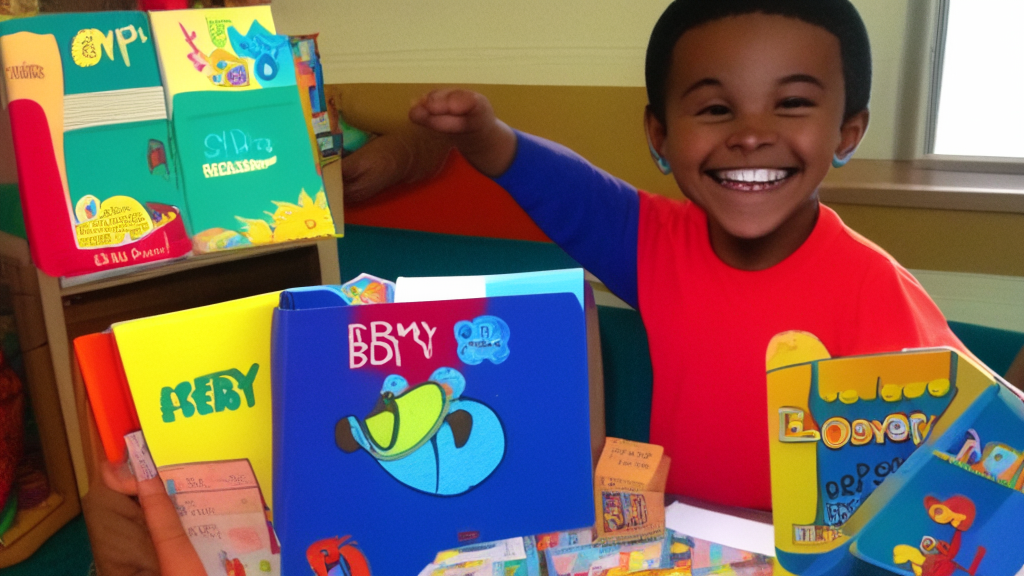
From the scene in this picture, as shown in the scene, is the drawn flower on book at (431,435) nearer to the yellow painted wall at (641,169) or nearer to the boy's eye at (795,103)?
the boy's eye at (795,103)

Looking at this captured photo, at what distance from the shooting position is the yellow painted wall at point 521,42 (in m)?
1.34

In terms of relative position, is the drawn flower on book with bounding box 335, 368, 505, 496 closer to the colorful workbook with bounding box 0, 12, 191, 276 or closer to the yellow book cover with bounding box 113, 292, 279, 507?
the yellow book cover with bounding box 113, 292, 279, 507

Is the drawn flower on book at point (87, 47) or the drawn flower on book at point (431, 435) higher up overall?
the drawn flower on book at point (87, 47)

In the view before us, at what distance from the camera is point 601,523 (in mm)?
668

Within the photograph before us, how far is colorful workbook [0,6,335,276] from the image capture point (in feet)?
2.93

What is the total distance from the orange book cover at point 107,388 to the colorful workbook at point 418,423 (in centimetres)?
13

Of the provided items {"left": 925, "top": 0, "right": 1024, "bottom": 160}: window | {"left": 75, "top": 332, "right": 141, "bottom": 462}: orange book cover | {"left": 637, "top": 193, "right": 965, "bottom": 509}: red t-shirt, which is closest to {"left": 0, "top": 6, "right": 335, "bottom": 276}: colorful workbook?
{"left": 75, "top": 332, "right": 141, "bottom": 462}: orange book cover

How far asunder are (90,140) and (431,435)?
59 cm

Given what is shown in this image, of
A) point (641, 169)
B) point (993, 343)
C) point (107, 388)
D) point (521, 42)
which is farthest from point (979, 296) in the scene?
point (107, 388)

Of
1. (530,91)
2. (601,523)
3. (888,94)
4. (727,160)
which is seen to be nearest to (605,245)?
(727,160)

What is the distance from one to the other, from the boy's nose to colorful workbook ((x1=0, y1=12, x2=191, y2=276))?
2.18 ft

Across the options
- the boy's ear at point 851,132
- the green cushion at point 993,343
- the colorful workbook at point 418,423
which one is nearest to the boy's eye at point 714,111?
the boy's ear at point 851,132

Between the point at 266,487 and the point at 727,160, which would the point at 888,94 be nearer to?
the point at 727,160

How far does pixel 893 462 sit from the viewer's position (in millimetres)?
565
